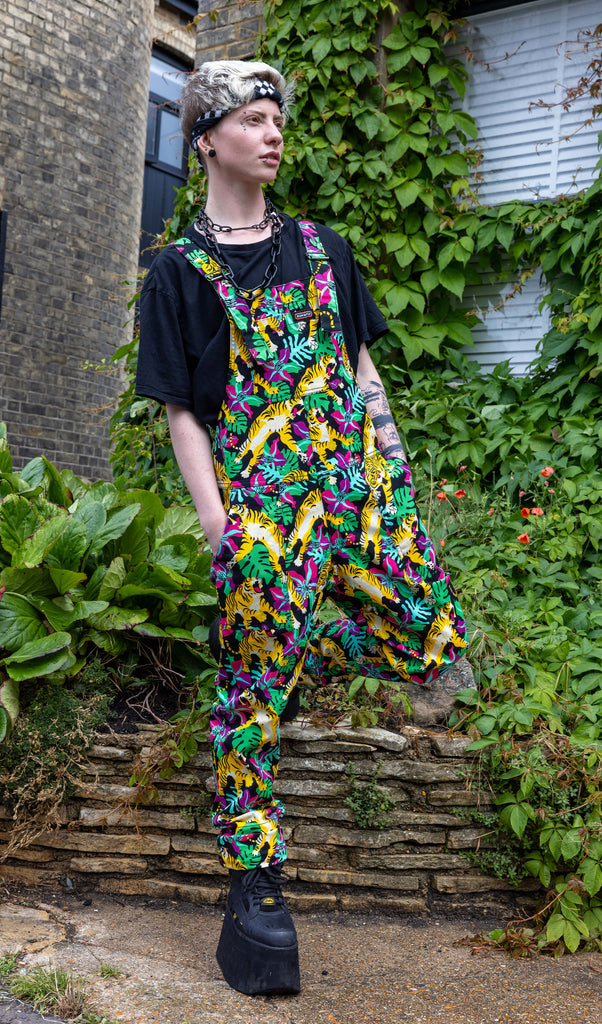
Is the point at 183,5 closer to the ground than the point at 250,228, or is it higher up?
higher up

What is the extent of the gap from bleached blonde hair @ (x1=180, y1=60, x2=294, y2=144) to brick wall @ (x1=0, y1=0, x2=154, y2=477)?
703 centimetres

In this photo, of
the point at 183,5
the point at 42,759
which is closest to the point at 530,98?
the point at 42,759

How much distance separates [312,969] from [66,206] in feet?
29.6

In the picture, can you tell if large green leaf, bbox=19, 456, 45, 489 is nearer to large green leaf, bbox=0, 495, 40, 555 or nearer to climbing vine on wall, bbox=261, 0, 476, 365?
large green leaf, bbox=0, 495, 40, 555

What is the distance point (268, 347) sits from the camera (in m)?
1.88

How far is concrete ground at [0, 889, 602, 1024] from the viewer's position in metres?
1.76

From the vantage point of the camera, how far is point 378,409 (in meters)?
2.11

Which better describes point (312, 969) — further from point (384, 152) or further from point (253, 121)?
point (384, 152)

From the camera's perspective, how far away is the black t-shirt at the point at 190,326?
1.90m

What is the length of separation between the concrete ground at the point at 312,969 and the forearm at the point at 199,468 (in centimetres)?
95

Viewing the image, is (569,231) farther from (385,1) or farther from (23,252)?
(23,252)

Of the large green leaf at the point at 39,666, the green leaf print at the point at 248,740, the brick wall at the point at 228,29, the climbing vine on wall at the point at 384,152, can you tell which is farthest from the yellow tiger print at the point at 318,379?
the brick wall at the point at 228,29

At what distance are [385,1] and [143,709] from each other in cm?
338

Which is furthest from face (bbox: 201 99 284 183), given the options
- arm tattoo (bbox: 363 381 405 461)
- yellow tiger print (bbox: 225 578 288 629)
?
yellow tiger print (bbox: 225 578 288 629)
